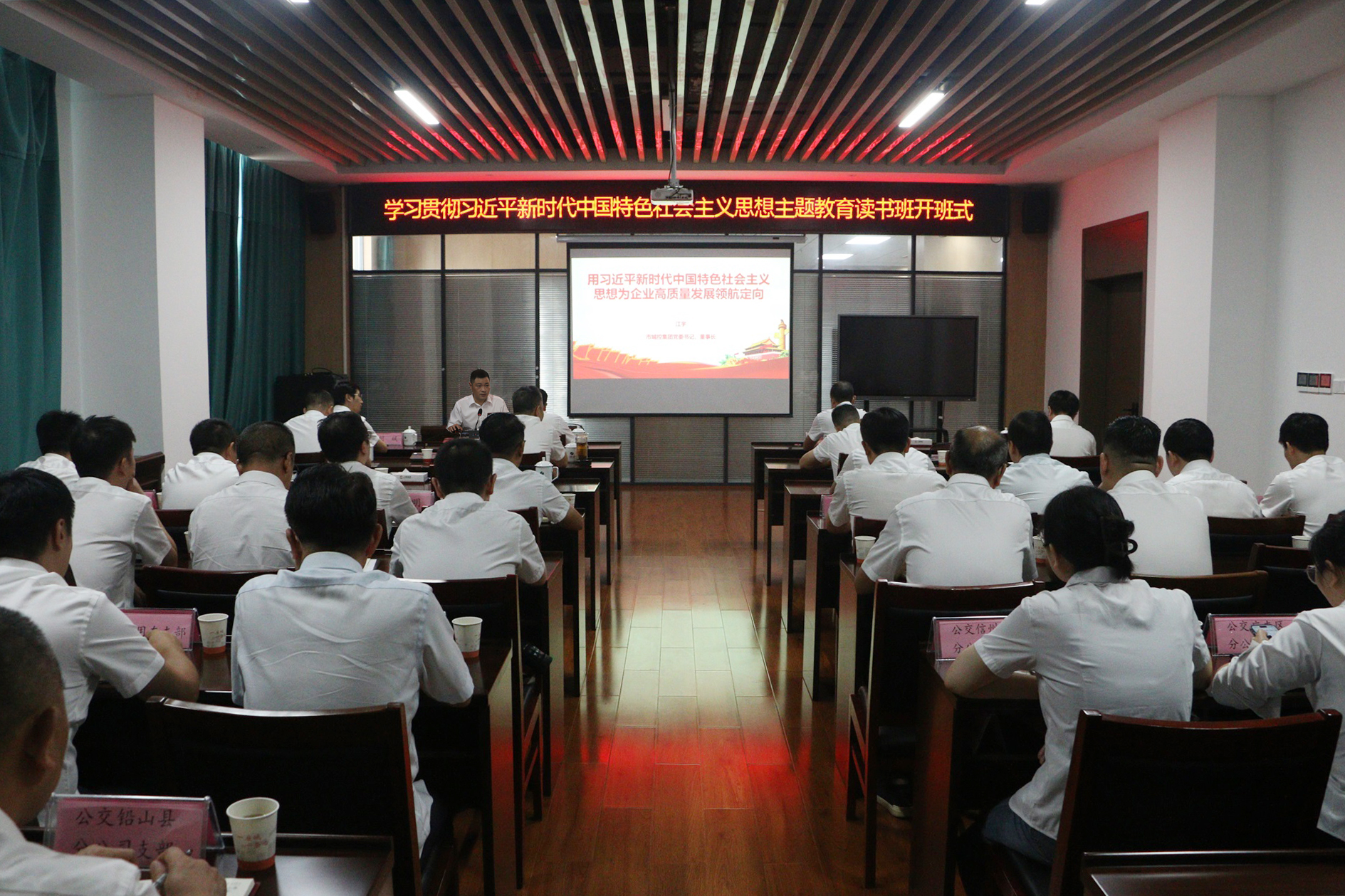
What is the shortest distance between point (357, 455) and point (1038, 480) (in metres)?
2.55

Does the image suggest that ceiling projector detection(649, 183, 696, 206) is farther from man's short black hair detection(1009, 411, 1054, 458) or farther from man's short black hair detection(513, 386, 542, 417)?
man's short black hair detection(1009, 411, 1054, 458)

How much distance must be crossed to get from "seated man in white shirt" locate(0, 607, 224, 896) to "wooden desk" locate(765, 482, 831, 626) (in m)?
3.86

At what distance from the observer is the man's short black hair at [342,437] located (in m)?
3.41

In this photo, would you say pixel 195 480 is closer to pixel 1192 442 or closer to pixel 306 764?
pixel 306 764

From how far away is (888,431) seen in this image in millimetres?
3660

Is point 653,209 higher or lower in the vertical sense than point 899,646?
higher

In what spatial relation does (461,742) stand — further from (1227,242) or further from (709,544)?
(1227,242)

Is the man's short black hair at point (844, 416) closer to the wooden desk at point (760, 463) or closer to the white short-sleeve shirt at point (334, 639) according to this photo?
the wooden desk at point (760, 463)

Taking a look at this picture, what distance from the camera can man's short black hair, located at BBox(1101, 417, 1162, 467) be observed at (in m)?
2.91

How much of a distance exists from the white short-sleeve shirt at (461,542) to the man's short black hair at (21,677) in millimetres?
1699

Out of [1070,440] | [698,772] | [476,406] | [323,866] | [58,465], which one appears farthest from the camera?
[476,406]

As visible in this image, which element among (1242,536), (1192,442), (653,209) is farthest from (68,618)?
(653,209)

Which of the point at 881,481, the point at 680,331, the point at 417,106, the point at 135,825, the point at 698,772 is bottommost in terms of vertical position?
the point at 698,772

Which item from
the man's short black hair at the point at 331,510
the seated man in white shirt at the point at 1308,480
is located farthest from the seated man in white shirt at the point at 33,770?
the seated man in white shirt at the point at 1308,480
